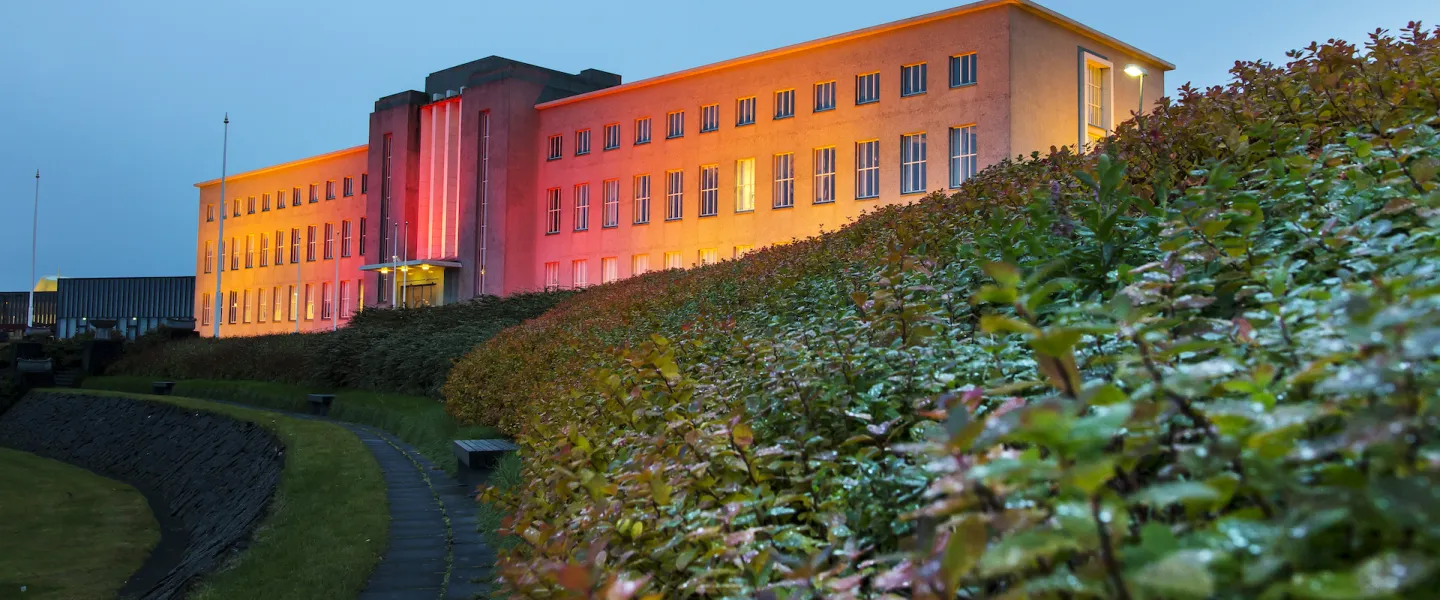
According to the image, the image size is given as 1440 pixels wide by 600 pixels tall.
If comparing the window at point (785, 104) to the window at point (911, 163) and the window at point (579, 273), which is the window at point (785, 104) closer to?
the window at point (911, 163)

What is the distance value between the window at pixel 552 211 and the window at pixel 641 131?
5.60 meters

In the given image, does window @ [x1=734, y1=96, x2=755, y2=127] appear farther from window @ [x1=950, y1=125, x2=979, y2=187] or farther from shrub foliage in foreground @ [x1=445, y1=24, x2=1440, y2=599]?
shrub foliage in foreground @ [x1=445, y1=24, x2=1440, y2=599]

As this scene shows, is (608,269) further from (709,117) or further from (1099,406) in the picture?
(1099,406)

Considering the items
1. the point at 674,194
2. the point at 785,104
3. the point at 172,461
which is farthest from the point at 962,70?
the point at 172,461

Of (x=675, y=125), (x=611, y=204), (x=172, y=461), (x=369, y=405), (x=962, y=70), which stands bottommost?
(x=172, y=461)

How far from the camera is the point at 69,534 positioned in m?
13.7

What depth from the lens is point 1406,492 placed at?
4.29 feet

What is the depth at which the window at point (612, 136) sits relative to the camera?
4031 cm

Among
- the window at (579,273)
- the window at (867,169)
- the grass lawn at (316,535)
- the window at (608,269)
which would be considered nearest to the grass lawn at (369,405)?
the grass lawn at (316,535)

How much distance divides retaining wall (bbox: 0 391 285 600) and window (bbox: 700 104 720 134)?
20.1 meters

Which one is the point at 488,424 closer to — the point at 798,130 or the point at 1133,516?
the point at 1133,516

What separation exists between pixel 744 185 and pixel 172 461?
840 inches

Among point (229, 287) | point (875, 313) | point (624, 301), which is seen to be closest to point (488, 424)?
point (624, 301)

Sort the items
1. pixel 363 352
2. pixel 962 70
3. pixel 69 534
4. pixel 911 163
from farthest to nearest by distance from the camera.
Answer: pixel 911 163 < pixel 962 70 < pixel 363 352 < pixel 69 534
